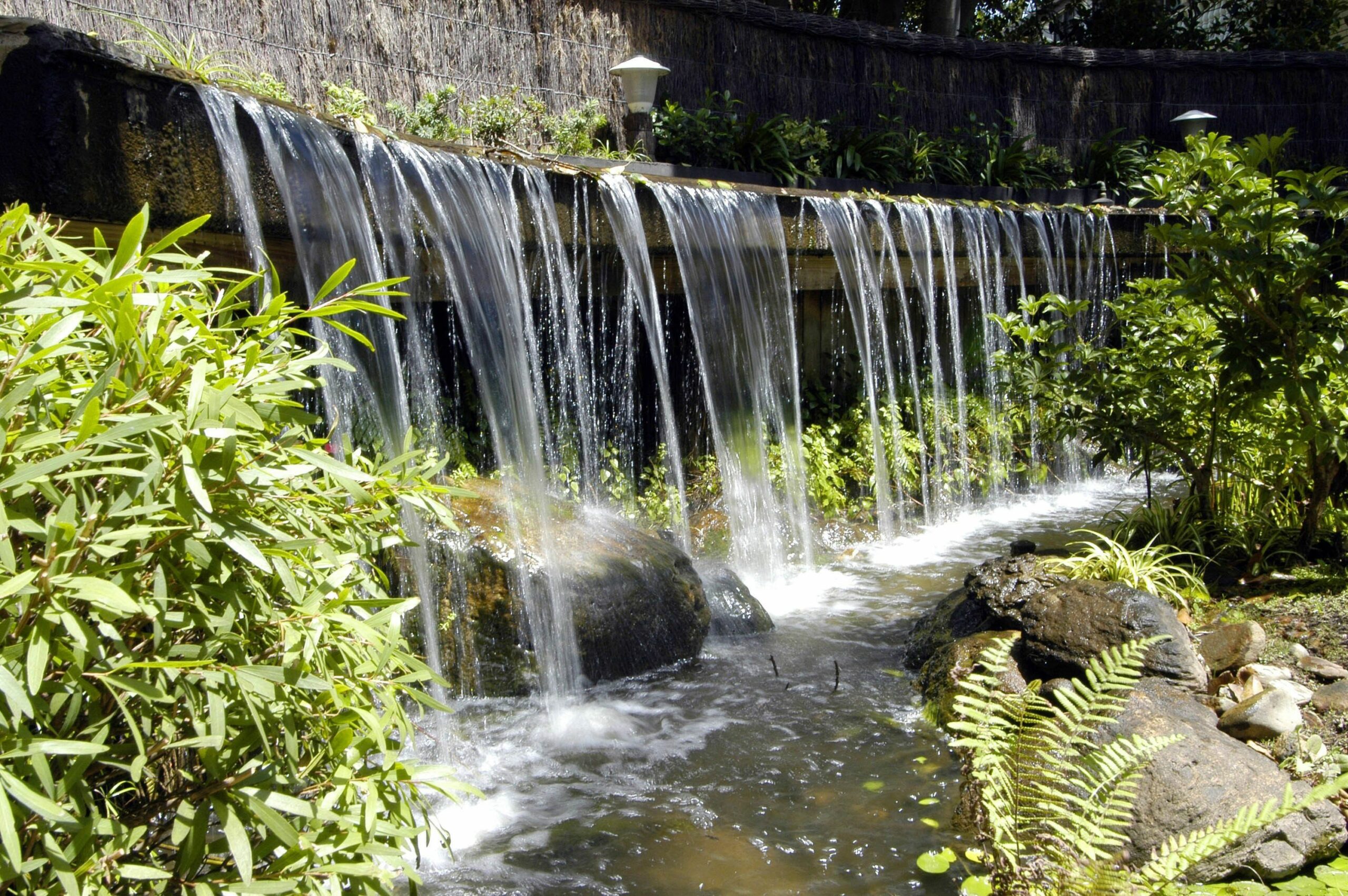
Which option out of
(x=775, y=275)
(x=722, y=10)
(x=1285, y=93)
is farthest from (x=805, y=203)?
(x=1285, y=93)

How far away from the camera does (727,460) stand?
8.90 metres

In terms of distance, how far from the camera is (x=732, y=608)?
6891 mm

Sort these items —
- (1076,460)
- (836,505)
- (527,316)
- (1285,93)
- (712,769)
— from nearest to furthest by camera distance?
(712,769) < (527,316) < (836,505) < (1076,460) < (1285,93)

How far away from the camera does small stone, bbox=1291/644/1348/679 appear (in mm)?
4812

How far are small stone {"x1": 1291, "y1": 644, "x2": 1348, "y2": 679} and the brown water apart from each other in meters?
1.65

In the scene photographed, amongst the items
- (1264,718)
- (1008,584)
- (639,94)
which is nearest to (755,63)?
(639,94)

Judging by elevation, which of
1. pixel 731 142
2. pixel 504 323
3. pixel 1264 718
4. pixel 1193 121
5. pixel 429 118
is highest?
pixel 1193 121

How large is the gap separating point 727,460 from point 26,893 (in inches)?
293

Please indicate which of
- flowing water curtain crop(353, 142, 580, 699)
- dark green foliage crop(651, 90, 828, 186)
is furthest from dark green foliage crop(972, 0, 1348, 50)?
flowing water curtain crop(353, 142, 580, 699)

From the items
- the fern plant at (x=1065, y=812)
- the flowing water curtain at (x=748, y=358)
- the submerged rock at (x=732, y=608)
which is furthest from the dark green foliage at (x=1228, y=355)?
the fern plant at (x=1065, y=812)

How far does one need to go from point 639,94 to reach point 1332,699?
27.6 feet

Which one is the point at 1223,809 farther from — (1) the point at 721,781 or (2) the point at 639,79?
(2) the point at 639,79

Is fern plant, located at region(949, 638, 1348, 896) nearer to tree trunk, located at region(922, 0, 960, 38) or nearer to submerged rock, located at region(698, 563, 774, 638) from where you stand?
submerged rock, located at region(698, 563, 774, 638)

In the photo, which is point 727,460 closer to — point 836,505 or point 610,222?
point 836,505
